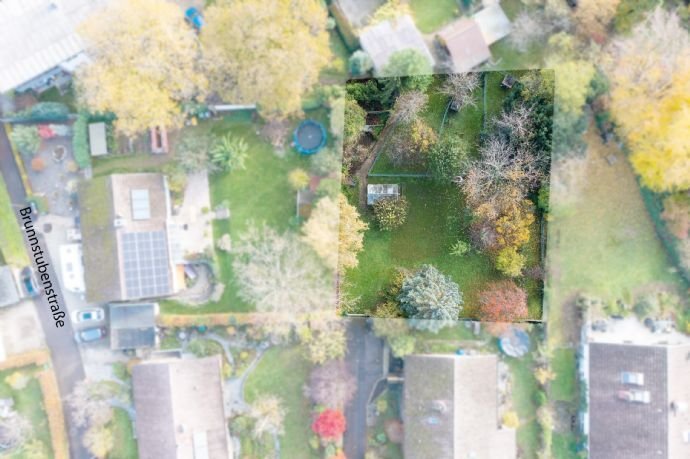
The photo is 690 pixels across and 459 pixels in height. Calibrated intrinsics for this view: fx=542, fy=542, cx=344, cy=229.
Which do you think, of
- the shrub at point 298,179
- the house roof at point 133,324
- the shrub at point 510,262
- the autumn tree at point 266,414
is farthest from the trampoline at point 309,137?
the shrub at point 510,262

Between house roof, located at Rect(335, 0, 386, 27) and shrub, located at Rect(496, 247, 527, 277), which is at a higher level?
house roof, located at Rect(335, 0, 386, 27)

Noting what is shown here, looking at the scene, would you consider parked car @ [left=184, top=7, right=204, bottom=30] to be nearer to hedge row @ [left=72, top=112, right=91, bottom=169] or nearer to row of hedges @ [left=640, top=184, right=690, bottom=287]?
hedge row @ [left=72, top=112, right=91, bottom=169]

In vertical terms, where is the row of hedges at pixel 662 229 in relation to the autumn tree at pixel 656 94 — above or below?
below

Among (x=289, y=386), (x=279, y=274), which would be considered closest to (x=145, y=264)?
(x=279, y=274)

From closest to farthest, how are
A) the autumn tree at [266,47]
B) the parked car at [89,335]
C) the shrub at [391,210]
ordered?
the shrub at [391,210]
the autumn tree at [266,47]
the parked car at [89,335]

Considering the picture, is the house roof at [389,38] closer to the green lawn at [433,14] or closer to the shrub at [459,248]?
the green lawn at [433,14]

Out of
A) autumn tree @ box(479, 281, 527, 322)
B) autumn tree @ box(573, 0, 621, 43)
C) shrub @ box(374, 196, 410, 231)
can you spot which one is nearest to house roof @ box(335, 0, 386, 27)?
autumn tree @ box(573, 0, 621, 43)
